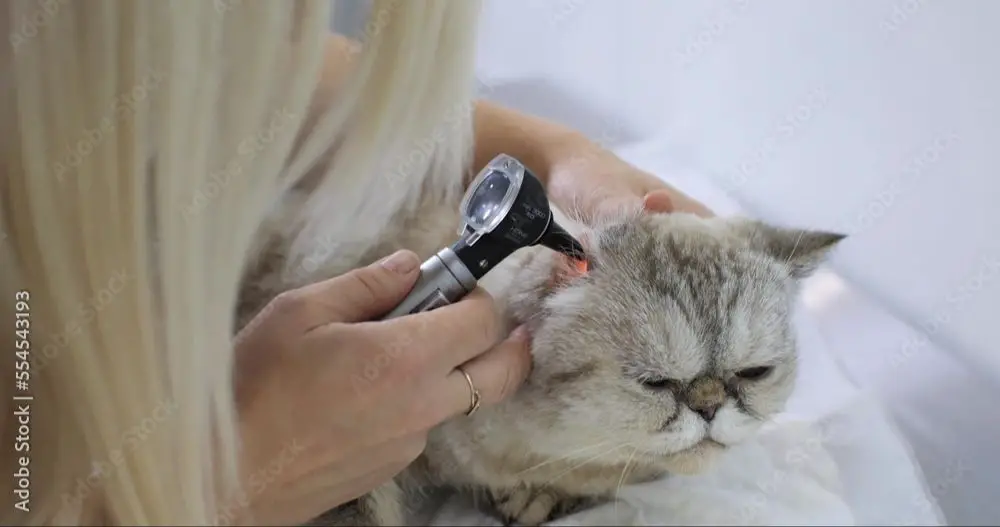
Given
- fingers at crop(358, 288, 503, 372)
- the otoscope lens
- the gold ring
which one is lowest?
the gold ring

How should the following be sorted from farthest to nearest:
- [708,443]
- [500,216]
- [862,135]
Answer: [862,135], [708,443], [500,216]

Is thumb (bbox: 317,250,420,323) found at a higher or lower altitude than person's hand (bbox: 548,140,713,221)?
lower

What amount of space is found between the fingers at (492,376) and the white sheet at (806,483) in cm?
21

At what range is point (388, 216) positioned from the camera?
2.79ft

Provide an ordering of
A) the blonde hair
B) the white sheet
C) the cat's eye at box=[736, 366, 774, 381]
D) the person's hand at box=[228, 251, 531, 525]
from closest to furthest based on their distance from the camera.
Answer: the blonde hair, the person's hand at box=[228, 251, 531, 525], the cat's eye at box=[736, 366, 774, 381], the white sheet

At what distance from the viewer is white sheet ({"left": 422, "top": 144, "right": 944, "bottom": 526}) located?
2.81ft

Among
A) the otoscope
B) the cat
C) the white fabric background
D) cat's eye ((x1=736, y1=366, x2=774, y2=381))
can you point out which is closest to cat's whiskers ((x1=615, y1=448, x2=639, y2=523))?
the cat

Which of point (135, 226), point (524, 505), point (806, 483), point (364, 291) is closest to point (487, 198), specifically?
point (364, 291)

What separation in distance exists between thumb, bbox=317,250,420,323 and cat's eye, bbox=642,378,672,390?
8.6 inches

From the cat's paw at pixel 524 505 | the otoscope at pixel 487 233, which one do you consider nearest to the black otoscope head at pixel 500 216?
the otoscope at pixel 487 233

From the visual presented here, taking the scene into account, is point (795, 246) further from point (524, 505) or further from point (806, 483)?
point (524, 505)

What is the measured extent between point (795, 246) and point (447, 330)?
1.16 feet

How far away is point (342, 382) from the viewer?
632 mm

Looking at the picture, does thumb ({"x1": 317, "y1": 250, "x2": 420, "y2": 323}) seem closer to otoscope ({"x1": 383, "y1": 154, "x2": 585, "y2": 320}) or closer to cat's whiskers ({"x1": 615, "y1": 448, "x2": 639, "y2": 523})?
otoscope ({"x1": 383, "y1": 154, "x2": 585, "y2": 320})
